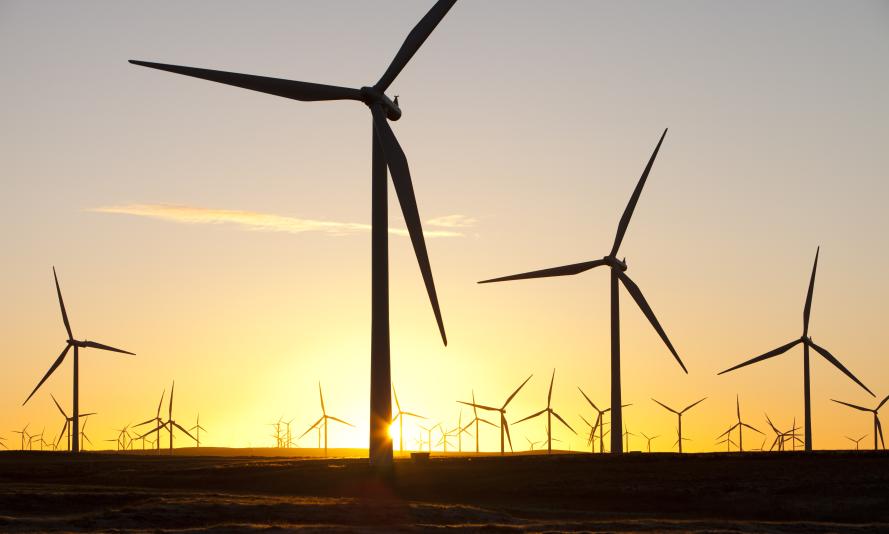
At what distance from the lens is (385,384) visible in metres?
67.5

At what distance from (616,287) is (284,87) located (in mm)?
37886

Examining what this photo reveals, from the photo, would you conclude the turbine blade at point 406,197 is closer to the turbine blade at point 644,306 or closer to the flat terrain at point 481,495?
the flat terrain at point 481,495

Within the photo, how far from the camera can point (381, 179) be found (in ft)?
235

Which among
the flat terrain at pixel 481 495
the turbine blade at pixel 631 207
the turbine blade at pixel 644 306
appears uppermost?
the turbine blade at pixel 631 207

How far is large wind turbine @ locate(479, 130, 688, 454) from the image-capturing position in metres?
95.1

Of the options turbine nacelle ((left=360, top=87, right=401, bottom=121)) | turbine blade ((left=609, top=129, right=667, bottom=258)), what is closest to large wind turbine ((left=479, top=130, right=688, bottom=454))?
turbine blade ((left=609, top=129, right=667, bottom=258))

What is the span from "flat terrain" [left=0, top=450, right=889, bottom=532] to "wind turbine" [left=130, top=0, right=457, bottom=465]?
5.30 metres

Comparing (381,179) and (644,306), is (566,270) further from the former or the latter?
(381,179)

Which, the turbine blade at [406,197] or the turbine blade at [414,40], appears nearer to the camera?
the turbine blade at [406,197]

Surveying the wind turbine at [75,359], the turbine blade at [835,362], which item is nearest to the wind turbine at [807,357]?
the turbine blade at [835,362]

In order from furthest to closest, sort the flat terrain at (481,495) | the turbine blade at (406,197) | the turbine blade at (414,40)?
1. the turbine blade at (414,40)
2. the turbine blade at (406,197)
3. the flat terrain at (481,495)

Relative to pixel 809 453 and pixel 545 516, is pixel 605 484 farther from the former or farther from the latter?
pixel 809 453

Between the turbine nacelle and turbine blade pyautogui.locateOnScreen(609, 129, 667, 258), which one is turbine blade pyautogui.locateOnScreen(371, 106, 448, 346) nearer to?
the turbine nacelle

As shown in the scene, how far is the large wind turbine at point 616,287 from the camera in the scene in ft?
312
